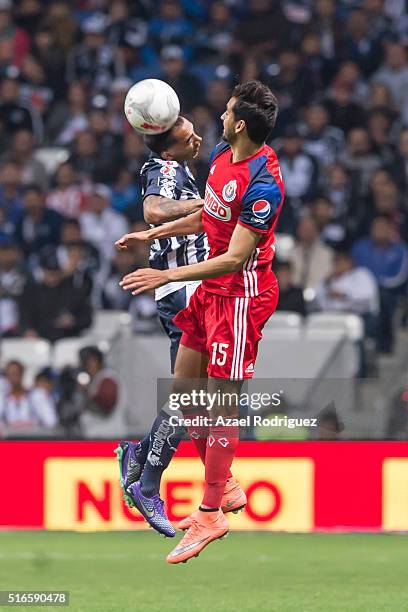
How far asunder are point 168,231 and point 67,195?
8.36 metres

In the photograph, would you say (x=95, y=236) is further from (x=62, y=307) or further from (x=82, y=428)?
(x=82, y=428)

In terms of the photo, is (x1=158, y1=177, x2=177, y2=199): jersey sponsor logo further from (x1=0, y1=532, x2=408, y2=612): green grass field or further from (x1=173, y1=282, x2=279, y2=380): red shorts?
(x1=0, y1=532, x2=408, y2=612): green grass field

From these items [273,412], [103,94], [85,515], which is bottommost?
[85,515]

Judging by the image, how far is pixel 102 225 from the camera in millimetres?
15719

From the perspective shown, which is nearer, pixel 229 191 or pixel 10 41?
pixel 229 191

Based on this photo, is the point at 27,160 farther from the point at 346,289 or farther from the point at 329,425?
the point at 329,425

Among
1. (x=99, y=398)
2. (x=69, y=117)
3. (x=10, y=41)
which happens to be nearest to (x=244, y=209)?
(x=99, y=398)

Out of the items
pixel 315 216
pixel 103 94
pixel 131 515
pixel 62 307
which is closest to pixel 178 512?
pixel 131 515

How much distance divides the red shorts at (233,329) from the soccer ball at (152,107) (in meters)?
0.92

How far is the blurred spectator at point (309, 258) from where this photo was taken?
1463cm

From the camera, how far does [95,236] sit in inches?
618

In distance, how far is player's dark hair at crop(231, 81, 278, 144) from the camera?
25.5ft

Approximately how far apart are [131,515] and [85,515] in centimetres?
36

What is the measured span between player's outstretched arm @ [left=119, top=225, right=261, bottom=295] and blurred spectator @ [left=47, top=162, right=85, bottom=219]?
836cm
